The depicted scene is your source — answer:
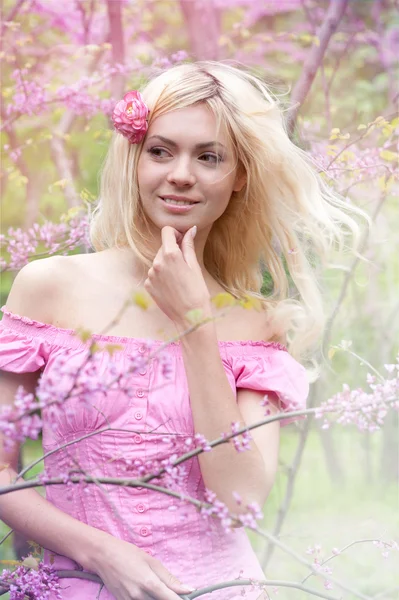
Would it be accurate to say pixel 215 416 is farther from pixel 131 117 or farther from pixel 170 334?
pixel 131 117

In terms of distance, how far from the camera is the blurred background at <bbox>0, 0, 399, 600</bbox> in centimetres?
238

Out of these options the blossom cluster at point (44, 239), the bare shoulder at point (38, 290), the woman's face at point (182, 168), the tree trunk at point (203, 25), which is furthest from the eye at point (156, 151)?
the tree trunk at point (203, 25)

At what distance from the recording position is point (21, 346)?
4.35 ft

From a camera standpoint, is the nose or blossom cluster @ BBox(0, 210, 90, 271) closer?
the nose

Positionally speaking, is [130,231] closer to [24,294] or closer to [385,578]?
[24,294]

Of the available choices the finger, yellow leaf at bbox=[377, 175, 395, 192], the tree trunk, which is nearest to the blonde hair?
the finger

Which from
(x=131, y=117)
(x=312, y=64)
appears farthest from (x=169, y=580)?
(x=312, y=64)

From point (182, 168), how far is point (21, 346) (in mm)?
406

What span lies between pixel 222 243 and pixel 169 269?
1.34 ft

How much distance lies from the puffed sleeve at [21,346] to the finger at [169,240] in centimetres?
26

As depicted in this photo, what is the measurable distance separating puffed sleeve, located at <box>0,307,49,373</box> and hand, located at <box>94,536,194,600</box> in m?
0.31

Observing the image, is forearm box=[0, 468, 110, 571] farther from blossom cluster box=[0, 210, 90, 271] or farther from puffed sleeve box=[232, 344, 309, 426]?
blossom cluster box=[0, 210, 90, 271]

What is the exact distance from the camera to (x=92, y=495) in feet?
4.35

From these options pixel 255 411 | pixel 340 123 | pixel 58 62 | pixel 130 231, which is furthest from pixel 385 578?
pixel 58 62
